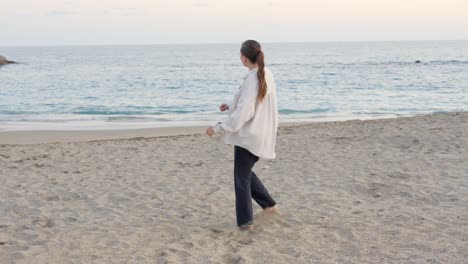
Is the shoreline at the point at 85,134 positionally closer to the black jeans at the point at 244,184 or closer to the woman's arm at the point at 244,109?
the black jeans at the point at 244,184

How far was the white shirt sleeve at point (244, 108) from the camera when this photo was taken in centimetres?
440

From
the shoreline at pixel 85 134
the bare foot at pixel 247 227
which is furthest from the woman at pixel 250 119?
the shoreline at pixel 85 134

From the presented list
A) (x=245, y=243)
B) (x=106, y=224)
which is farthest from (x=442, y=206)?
(x=106, y=224)

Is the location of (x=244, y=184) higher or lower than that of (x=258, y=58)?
lower

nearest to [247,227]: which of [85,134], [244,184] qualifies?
[244,184]

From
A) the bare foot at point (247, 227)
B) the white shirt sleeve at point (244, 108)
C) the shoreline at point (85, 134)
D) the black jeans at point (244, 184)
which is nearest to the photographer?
the white shirt sleeve at point (244, 108)

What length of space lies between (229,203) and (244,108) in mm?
2079

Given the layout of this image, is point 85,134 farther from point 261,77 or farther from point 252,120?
point 261,77

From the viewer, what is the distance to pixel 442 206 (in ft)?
18.9

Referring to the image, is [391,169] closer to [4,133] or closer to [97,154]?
[97,154]

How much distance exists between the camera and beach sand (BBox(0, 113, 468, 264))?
4488mm

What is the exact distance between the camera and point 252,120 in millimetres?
4535

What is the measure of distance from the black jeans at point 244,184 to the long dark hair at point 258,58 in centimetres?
51

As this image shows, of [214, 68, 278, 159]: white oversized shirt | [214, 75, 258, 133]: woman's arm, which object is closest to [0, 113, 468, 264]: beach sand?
[214, 68, 278, 159]: white oversized shirt
